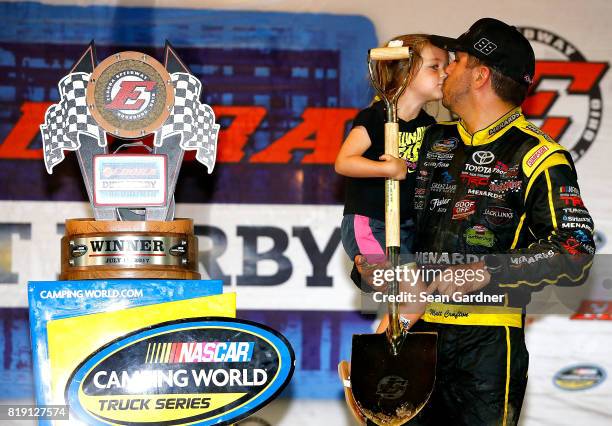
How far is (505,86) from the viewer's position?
110 inches

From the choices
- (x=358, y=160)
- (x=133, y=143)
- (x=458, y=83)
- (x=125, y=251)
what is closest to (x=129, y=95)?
(x=133, y=143)

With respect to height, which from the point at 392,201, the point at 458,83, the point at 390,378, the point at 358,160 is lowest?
the point at 390,378

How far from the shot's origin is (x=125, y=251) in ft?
8.80

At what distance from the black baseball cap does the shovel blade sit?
84 centimetres

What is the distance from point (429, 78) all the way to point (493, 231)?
0.74m

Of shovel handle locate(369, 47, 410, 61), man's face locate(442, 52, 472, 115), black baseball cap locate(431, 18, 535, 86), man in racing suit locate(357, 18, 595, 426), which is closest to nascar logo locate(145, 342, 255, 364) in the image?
man in racing suit locate(357, 18, 595, 426)

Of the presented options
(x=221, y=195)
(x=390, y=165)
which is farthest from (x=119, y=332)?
(x=221, y=195)

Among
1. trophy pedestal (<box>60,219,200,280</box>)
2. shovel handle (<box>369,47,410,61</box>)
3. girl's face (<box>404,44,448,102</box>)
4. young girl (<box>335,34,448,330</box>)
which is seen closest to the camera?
shovel handle (<box>369,47,410,61</box>)

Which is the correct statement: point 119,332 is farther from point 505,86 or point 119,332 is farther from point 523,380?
point 505,86

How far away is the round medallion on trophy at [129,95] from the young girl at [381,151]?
617mm

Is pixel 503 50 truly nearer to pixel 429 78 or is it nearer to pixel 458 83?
pixel 458 83

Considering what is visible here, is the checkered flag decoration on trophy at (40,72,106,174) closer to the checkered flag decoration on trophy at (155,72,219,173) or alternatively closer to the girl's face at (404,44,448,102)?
the checkered flag decoration on trophy at (155,72,219,173)

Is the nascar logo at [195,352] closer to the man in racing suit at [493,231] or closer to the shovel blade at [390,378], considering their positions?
the shovel blade at [390,378]

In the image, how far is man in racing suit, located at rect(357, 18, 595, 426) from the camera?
99.4 inches
